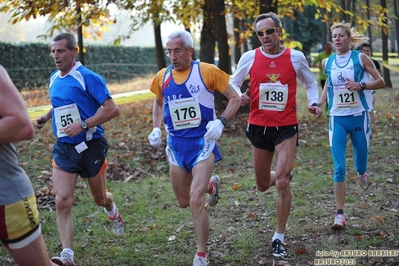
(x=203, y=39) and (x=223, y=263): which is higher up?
(x=203, y=39)

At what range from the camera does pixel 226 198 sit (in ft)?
28.1

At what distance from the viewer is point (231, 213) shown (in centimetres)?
780

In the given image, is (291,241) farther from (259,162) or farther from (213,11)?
(213,11)

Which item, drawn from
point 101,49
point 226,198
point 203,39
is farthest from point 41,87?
point 226,198

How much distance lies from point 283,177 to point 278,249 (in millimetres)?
703

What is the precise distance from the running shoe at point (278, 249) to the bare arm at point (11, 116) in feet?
11.4

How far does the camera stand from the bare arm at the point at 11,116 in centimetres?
311

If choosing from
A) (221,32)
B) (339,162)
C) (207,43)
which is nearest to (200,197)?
(339,162)

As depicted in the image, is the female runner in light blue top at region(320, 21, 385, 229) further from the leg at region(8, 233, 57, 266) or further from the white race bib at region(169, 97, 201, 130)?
the leg at region(8, 233, 57, 266)

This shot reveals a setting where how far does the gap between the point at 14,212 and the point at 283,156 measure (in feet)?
10.7

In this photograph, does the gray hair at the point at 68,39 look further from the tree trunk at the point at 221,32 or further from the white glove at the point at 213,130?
the tree trunk at the point at 221,32

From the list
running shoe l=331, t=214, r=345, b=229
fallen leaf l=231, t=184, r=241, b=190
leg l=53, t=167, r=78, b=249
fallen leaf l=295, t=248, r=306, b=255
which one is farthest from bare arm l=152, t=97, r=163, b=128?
fallen leaf l=231, t=184, r=241, b=190

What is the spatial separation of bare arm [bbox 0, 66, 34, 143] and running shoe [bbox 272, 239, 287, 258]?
11.4 ft

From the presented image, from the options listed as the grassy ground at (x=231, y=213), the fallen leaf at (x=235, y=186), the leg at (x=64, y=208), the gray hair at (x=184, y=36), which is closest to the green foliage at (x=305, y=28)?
the grassy ground at (x=231, y=213)
